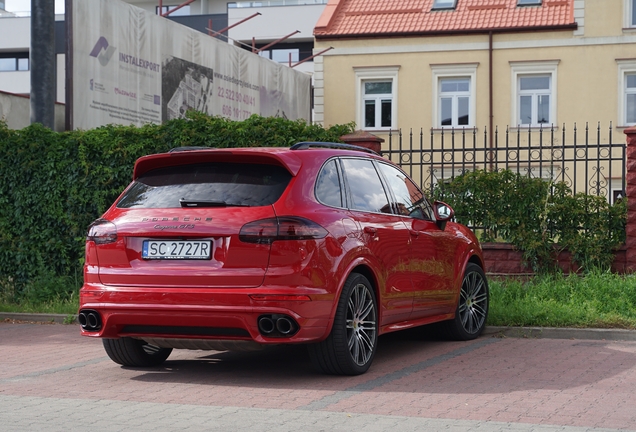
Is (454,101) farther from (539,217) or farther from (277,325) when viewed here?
(277,325)


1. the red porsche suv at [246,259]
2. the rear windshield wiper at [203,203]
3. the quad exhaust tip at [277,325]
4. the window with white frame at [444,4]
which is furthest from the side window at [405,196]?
the window with white frame at [444,4]

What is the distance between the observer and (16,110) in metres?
21.0

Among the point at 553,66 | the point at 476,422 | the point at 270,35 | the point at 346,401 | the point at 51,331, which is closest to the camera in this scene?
the point at 476,422

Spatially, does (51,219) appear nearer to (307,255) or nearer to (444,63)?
(307,255)

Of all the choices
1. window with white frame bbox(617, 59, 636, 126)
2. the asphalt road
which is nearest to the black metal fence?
window with white frame bbox(617, 59, 636, 126)

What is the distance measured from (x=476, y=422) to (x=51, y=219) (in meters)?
8.78

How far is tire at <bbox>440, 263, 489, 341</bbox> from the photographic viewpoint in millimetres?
9781

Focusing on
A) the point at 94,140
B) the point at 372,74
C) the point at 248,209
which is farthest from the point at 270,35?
the point at 248,209

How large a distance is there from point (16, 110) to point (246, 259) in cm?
1530

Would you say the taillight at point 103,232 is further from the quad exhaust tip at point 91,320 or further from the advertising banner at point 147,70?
the advertising banner at point 147,70

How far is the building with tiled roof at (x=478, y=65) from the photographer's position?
30.7 m

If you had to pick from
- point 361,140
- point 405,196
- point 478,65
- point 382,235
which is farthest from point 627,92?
point 382,235

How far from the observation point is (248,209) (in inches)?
282

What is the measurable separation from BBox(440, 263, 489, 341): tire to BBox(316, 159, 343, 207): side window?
2350mm
